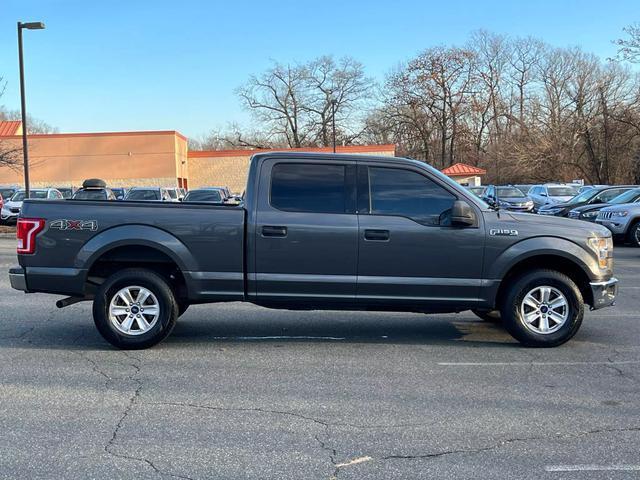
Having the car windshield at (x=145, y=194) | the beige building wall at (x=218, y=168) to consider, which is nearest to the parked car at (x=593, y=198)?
the car windshield at (x=145, y=194)

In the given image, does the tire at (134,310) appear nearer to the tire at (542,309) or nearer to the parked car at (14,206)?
Answer: the tire at (542,309)

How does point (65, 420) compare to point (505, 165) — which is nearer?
point (65, 420)

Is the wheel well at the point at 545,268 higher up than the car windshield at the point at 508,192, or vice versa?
the car windshield at the point at 508,192

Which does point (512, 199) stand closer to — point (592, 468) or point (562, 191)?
point (562, 191)

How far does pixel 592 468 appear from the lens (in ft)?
11.6

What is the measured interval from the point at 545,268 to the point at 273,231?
284 cm

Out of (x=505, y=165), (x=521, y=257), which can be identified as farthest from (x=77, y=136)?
(x=521, y=257)

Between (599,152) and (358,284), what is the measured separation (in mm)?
50740

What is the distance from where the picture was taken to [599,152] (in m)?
50.5

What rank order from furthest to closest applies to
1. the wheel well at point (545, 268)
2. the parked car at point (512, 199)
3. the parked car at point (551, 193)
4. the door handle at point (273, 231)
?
the parked car at point (551, 193), the parked car at point (512, 199), the wheel well at point (545, 268), the door handle at point (273, 231)

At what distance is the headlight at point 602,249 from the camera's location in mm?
6156

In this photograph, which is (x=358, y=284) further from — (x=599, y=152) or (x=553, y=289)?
(x=599, y=152)

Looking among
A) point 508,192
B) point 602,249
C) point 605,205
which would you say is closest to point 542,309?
point 602,249

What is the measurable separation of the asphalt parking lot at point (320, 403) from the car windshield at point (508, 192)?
68.6 ft
